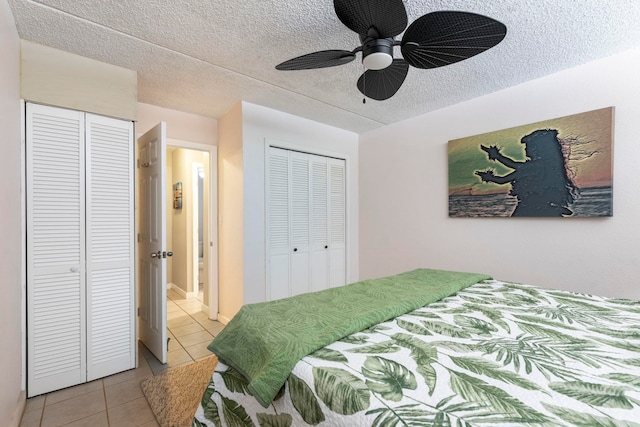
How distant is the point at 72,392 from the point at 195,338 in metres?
1.02

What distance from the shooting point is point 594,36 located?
1975mm

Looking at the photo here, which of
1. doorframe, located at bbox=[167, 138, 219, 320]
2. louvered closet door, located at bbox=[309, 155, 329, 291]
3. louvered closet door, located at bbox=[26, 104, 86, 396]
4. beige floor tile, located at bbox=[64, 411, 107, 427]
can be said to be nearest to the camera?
beige floor tile, located at bbox=[64, 411, 107, 427]

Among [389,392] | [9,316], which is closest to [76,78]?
[9,316]

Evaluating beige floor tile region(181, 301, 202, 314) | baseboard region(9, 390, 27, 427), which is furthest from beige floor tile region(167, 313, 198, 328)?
baseboard region(9, 390, 27, 427)

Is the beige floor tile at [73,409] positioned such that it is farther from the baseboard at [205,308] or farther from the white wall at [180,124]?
the white wall at [180,124]

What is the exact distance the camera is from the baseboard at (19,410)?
5.27ft

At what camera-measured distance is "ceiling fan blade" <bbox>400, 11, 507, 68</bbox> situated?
4.16 feet

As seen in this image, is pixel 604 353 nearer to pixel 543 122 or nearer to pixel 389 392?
pixel 389 392

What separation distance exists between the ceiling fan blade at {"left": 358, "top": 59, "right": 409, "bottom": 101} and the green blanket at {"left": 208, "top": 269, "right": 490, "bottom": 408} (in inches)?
51.2

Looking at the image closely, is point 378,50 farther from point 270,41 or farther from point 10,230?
point 10,230

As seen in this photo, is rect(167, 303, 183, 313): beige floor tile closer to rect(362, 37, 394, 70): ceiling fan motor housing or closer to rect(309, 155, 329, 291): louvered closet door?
rect(309, 155, 329, 291): louvered closet door

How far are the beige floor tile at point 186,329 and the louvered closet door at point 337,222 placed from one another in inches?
65.2

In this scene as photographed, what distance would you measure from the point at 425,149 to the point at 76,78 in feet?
10.7

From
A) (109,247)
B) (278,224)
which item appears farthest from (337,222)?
(109,247)
